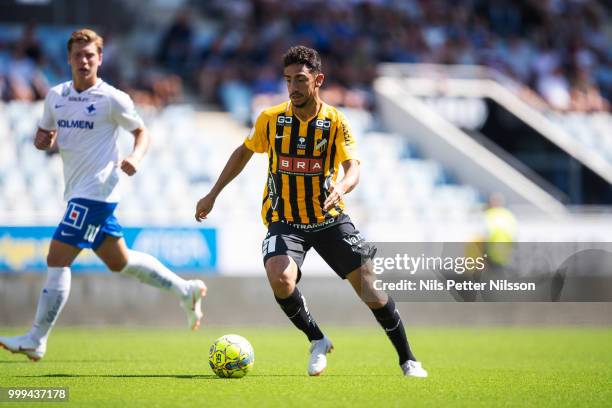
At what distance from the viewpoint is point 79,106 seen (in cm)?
Answer: 851

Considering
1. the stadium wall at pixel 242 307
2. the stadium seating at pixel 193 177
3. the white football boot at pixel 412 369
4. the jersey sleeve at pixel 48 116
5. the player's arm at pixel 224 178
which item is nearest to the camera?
the player's arm at pixel 224 178

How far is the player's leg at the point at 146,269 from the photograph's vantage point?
8727mm

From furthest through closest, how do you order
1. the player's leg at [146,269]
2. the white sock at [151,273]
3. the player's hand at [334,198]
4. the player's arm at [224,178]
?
the white sock at [151,273] < the player's leg at [146,269] < the player's arm at [224,178] < the player's hand at [334,198]

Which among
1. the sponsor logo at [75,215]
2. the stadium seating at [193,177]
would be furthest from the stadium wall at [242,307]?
the sponsor logo at [75,215]

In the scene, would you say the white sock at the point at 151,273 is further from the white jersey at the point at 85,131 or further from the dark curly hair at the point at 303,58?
the dark curly hair at the point at 303,58

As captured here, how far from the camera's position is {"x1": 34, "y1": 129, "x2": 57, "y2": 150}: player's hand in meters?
8.59

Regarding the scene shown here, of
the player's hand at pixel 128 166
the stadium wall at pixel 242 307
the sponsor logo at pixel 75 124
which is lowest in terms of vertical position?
the stadium wall at pixel 242 307

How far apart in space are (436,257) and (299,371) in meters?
6.92

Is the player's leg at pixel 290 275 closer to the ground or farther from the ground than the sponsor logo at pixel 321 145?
closer to the ground

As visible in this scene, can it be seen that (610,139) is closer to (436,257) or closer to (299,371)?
(436,257)

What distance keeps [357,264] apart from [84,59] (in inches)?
104

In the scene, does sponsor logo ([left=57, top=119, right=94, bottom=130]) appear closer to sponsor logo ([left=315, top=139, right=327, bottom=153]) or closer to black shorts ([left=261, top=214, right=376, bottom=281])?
black shorts ([left=261, top=214, right=376, bottom=281])

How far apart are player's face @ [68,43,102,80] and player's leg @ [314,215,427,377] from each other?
2.20m

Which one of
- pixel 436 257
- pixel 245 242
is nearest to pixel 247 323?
pixel 245 242
